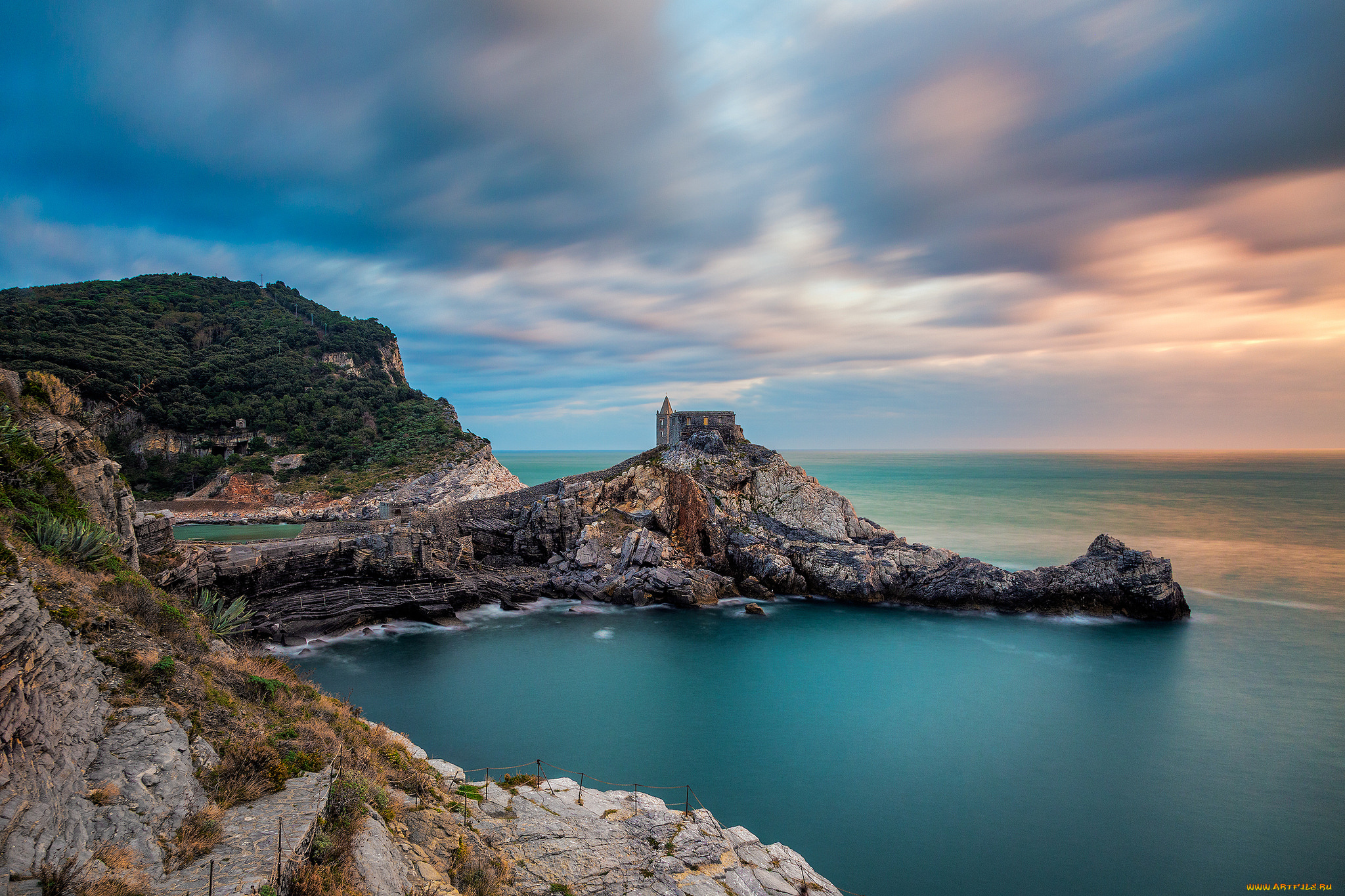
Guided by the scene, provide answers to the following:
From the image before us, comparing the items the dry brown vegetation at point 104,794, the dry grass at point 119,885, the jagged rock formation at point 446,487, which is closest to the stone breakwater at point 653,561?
the jagged rock formation at point 446,487

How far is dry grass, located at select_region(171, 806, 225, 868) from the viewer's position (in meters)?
4.21

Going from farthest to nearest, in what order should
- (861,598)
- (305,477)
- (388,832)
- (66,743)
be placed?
(305,477) < (861,598) < (388,832) < (66,743)

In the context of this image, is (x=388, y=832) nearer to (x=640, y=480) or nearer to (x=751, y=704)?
(x=751, y=704)

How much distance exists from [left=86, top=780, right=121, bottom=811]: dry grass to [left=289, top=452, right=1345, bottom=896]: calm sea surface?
35.0 feet

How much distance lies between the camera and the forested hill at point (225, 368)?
151 feet

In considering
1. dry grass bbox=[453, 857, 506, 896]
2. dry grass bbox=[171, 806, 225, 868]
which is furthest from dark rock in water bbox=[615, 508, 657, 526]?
dry grass bbox=[171, 806, 225, 868]

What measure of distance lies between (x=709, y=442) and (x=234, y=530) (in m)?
34.7

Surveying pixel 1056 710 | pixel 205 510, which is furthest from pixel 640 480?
pixel 205 510

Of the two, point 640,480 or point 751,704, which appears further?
point 640,480

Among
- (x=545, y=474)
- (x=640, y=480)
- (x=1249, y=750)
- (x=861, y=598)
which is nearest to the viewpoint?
(x=1249, y=750)

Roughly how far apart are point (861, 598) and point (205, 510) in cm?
4865

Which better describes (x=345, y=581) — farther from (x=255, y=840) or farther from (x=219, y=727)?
(x=255, y=840)

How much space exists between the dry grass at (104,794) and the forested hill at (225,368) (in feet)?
160

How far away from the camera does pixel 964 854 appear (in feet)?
35.9
